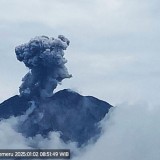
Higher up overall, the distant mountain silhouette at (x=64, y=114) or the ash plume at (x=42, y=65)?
the ash plume at (x=42, y=65)

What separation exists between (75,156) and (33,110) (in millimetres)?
14746

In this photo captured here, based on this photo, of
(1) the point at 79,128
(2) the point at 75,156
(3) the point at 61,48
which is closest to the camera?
(2) the point at 75,156

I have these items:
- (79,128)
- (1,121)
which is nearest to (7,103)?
(1,121)

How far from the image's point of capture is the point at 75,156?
66.5 metres

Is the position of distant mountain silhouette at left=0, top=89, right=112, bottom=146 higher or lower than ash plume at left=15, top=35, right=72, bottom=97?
lower

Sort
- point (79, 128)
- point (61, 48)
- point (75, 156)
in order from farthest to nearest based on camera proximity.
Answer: point (61, 48) < point (79, 128) < point (75, 156)

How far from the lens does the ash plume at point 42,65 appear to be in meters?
76.6

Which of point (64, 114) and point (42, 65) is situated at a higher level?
point (42, 65)

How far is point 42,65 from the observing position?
81125 mm

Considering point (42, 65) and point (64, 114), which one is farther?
point (42, 65)

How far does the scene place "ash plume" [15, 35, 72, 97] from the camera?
76562mm

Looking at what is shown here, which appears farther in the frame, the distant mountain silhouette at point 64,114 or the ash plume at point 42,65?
the ash plume at point 42,65

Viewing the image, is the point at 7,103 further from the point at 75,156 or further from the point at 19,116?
the point at 75,156

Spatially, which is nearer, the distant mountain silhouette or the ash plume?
the distant mountain silhouette
